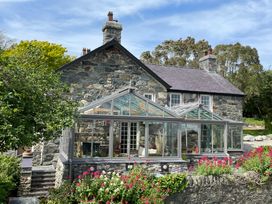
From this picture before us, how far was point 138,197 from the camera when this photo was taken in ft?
27.3

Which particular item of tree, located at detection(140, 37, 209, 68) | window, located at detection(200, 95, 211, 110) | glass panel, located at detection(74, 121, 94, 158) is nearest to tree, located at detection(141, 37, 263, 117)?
tree, located at detection(140, 37, 209, 68)

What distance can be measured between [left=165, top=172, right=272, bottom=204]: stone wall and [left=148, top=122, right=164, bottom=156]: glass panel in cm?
343

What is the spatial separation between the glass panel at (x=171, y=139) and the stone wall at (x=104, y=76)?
4.06m

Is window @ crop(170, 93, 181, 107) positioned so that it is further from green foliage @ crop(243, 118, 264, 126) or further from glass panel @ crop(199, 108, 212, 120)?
green foliage @ crop(243, 118, 264, 126)

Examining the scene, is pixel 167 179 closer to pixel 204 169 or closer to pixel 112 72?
pixel 204 169

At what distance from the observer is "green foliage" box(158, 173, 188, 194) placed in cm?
898

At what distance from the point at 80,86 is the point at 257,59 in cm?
4536

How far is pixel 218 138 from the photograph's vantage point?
1591 centimetres

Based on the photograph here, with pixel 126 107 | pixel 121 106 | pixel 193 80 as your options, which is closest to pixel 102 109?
pixel 121 106

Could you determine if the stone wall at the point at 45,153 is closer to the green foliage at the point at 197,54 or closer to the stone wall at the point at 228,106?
the stone wall at the point at 228,106

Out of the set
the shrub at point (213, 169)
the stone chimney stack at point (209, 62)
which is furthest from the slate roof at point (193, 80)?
the shrub at point (213, 169)

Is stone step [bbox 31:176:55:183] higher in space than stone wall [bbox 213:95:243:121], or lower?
lower

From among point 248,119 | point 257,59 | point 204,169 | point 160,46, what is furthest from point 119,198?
point 257,59

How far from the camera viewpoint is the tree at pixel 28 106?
20.5ft
